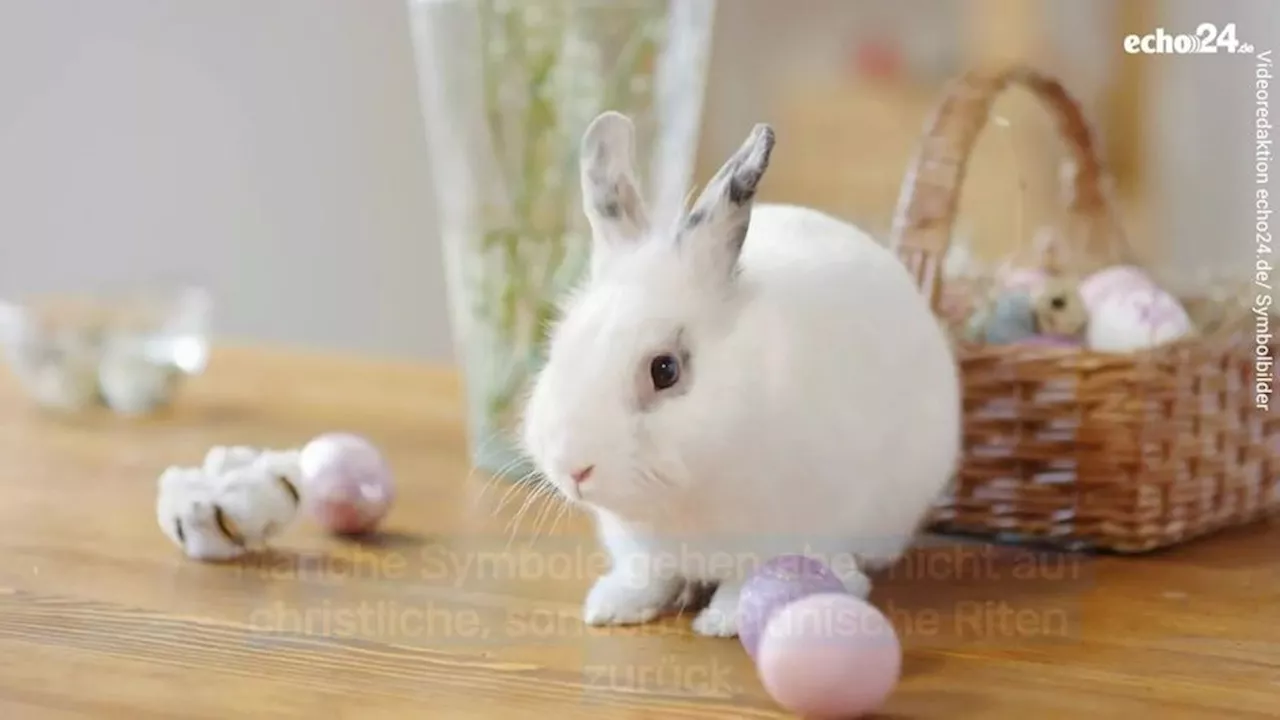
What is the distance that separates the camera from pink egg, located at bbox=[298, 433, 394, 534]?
1008 mm

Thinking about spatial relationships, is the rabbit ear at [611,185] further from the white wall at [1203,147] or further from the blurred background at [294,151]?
the white wall at [1203,147]

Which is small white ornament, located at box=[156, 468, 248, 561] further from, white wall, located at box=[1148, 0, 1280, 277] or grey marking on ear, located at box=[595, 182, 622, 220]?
white wall, located at box=[1148, 0, 1280, 277]

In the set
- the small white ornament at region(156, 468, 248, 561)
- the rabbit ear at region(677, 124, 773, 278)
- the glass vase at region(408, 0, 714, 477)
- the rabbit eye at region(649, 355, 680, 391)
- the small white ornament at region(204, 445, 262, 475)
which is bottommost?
the small white ornament at region(156, 468, 248, 561)

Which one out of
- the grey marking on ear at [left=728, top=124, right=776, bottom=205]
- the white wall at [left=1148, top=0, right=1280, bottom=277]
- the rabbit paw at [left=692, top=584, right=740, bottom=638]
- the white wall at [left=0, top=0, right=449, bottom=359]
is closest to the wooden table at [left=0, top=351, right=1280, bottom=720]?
the rabbit paw at [left=692, top=584, right=740, bottom=638]

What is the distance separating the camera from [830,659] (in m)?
0.67

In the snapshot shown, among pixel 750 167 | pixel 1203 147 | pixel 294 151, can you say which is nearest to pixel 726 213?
pixel 750 167

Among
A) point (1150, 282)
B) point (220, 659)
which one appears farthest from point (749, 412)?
point (1150, 282)

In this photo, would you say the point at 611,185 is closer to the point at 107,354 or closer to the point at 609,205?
the point at 609,205

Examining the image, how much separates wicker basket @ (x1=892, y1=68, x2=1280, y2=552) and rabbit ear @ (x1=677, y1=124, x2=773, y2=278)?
9.4 inches

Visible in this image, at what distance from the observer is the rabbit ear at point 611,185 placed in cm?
84

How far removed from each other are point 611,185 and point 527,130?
0.33 metres

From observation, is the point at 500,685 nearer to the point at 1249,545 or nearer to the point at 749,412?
the point at 749,412

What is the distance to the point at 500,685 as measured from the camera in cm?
73

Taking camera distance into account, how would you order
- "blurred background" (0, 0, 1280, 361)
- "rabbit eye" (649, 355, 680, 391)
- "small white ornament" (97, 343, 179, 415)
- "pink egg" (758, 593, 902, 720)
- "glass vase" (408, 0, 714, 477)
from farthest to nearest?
"blurred background" (0, 0, 1280, 361), "small white ornament" (97, 343, 179, 415), "glass vase" (408, 0, 714, 477), "rabbit eye" (649, 355, 680, 391), "pink egg" (758, 593, 902, 720)
